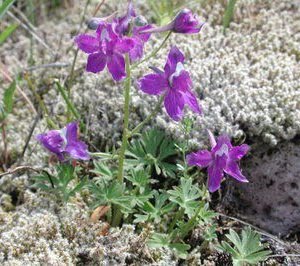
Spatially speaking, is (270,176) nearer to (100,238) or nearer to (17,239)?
(100,238)

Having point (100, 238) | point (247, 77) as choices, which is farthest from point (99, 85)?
point (100, 238)

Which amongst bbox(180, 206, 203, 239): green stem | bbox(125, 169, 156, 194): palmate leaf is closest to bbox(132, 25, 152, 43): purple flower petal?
bbox(125, 169, 156, 194): palmate leaf

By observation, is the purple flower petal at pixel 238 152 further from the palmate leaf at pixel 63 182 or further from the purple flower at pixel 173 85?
the palmate leaf at pixel 63 182

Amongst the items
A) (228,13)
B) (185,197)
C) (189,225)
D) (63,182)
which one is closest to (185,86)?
(185,197)

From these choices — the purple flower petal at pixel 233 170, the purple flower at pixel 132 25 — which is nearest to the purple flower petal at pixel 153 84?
the purple flower at pixel 132 25

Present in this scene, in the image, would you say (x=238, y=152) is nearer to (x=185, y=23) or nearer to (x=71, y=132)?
(x=185, y=23)

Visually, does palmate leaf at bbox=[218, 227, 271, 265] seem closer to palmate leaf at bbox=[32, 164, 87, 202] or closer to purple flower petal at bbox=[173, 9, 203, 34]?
palmate leaf at bbox=[32, 164, 87, 202]
